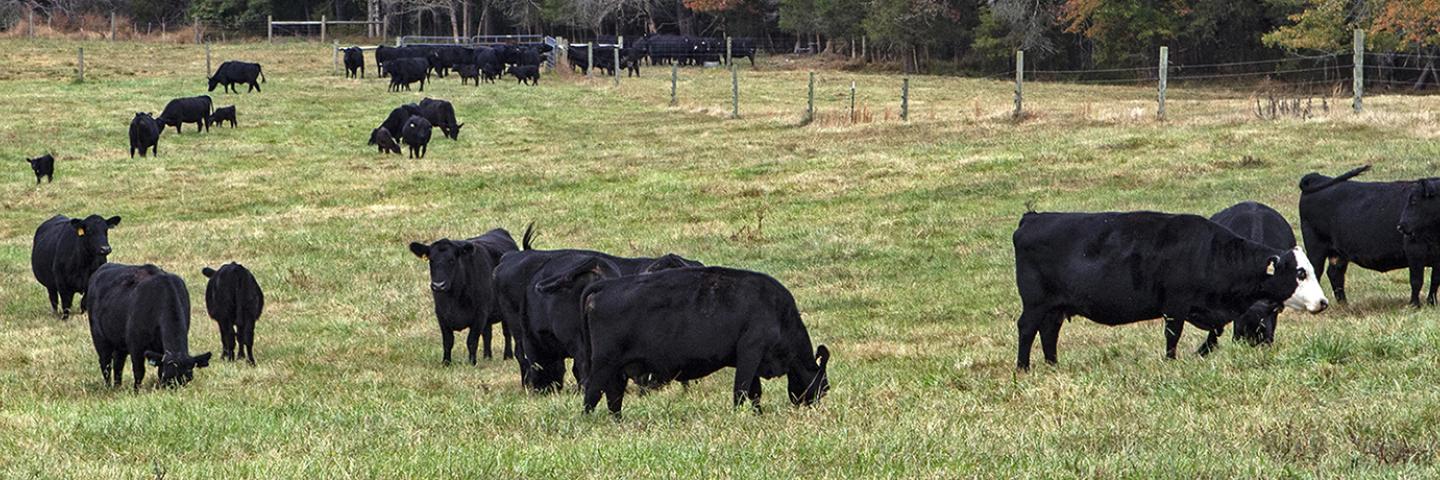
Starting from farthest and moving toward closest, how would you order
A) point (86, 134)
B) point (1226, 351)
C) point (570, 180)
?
1. point (86, 134)
2. point (570, 180)
3. point (1226, 351)

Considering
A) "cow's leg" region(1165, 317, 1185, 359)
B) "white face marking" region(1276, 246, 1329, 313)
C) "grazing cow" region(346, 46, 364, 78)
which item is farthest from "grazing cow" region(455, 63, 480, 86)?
"white face marking" region(1276, 246, 1329, 313)

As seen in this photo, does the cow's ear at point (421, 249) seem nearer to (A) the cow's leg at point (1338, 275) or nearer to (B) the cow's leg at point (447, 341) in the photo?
(B) the cow's leg at point (447, 341)

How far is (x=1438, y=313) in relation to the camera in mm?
11922

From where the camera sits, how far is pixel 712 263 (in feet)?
64.2

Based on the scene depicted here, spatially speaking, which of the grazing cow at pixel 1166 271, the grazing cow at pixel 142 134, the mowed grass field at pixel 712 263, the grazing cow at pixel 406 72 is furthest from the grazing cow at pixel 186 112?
the grazing cow at pixel 1166 271

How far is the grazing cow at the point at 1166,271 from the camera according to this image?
10211mm

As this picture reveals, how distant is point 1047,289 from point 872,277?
765 centimetres

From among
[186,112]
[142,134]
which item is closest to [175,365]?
[142,134]

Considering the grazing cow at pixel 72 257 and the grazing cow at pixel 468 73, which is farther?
the grazing cow at pixel 468 73

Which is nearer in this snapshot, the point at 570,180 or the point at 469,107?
the point at 570,180


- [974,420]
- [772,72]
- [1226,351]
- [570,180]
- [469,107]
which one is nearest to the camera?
[974,420]

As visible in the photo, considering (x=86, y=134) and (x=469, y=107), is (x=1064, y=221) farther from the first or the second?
(x=469, y=107)

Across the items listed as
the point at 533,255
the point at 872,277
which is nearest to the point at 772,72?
the point at 872,277

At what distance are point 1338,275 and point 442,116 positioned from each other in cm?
2692
